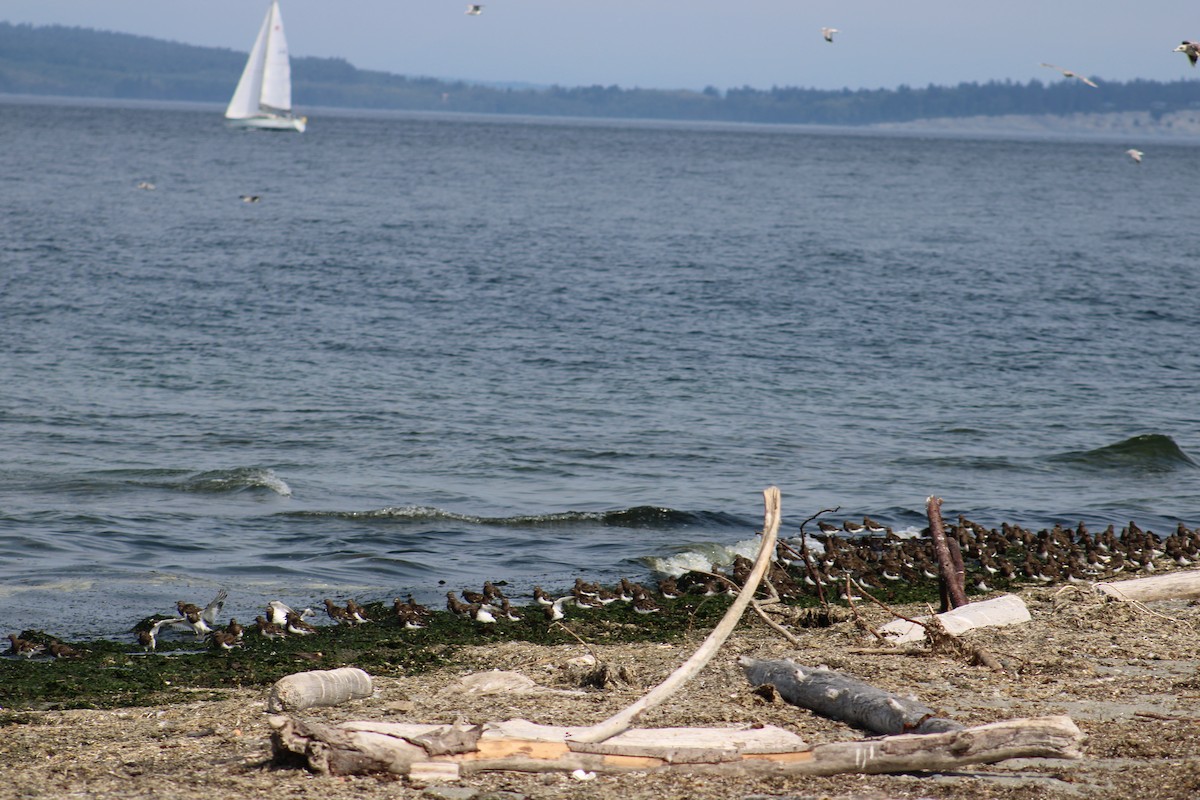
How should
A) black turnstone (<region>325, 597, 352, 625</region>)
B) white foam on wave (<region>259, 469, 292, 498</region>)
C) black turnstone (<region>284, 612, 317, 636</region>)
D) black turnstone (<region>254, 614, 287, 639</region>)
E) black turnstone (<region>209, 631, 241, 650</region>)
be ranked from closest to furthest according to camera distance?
black turnstone (<region>209, 631, 241, 650</region>)
black turnstone (<region>254, 614, 287, 639</region>)
black turnstone (<region>284, 612, 317, 636</region>)
black turnstone (<region>325, 597, 352, 625</region>)
white foam on wave (<region>259, 469, 292, 498</region>)

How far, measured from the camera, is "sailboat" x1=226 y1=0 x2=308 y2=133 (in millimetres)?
121188

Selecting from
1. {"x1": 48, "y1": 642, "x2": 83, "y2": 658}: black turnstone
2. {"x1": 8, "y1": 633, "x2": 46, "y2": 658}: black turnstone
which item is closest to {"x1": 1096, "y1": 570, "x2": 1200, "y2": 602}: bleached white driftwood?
{"x1": 48, "y1": 642, "x2": 83, "y2": 658}: black turnstone

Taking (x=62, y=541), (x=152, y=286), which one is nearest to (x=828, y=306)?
(x=152, y=286)

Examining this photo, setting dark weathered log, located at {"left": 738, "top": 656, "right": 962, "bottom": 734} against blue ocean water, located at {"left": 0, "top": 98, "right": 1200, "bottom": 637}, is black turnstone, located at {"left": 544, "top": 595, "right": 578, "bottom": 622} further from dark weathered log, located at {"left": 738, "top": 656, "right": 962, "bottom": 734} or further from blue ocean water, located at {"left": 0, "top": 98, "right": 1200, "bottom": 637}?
dark weathered log, located at {"left": 738, "top": 656, "right": 962, "bottom": 734}

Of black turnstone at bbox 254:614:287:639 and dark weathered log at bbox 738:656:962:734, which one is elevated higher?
dark weathered log at bbox 738:656:962:734

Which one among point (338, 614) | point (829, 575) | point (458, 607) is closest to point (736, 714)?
point (458, 607)

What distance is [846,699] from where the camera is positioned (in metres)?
8.07

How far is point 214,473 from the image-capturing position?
17.7 meters

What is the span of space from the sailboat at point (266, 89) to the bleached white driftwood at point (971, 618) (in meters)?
117

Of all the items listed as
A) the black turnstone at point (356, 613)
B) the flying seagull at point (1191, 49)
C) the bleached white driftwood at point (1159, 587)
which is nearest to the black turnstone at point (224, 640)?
the black turnstone at point (356, 613)

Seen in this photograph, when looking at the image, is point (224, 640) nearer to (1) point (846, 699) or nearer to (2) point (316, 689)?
(2) point (316, 689)

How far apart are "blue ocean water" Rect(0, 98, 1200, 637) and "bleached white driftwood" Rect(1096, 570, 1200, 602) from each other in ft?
14.6

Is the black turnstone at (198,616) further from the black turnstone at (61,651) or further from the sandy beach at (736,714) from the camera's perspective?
the sandy beach at (736,714)

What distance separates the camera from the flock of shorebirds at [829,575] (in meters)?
11.2
